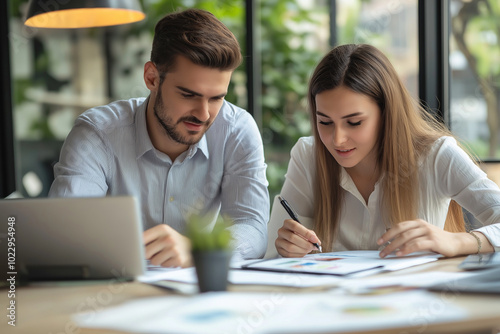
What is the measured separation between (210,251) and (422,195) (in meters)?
1.21

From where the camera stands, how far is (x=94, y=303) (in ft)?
3.81

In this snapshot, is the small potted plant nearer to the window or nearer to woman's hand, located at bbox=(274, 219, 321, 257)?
woman's hand, located at bbox=(274, 219, 321, 257)

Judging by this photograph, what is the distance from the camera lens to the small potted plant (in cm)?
113

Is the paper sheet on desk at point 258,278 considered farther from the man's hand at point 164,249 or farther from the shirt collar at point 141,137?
the shirt collar at point 141,137

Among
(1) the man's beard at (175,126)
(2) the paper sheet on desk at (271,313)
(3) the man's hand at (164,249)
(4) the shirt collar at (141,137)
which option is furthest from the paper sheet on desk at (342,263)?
(4) the shirt collar at (141,137)

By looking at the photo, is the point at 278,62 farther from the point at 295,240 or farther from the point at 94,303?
the point at 94,303

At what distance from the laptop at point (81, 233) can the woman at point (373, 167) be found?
0.75 meters

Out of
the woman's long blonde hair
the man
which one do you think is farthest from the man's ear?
the woman's long blonde hair

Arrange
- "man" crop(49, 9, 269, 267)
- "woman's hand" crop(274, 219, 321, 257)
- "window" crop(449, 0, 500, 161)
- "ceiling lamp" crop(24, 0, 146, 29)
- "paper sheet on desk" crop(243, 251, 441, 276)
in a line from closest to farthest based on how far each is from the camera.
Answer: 1. "paper sheet on desk" crop(243, 251, 441, 276)
2. "woman's hand" crop(274, 219, 321, 257)
3. "man" crop(49, 9, 269, 267)
4. "ceiling lamp" crop(24, 0, 146, 29)
5. "window" crop(449, 0, 500, 161)

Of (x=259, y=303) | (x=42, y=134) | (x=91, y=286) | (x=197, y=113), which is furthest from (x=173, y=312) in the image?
(x=42, y=134)

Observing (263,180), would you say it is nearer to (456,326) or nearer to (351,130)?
(351,130)

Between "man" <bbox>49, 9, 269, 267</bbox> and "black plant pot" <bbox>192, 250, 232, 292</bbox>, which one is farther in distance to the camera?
"man" <bbox>49, 9, 269, 267</bbox>

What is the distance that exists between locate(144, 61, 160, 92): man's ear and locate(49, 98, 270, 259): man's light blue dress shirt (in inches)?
3.9

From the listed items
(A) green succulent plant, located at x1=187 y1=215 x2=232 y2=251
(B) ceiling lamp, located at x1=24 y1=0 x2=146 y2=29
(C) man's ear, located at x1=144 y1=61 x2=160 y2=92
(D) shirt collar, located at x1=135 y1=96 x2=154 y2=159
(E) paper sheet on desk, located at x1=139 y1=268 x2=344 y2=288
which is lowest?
(E) paper sheet on desk, located at x1=139 y1=268 x2=344 y2=288
